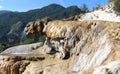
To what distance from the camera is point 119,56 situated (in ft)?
73.3

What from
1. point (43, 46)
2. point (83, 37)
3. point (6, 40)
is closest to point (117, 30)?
point (83, 37)

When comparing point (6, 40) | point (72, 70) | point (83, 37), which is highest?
point (83, 37)

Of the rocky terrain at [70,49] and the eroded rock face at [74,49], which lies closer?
the eroded rock face at [74,49]

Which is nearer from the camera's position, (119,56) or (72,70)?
(119,56)

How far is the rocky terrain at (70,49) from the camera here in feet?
81.5

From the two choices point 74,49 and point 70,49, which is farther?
point 70,49

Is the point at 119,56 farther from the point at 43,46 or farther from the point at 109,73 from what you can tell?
the point at 43,46

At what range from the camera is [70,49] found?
1172 inches

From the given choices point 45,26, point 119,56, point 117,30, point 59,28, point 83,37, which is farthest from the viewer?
point 45,26

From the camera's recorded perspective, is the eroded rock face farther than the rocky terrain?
No

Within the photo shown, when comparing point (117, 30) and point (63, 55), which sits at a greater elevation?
point (117, 30)

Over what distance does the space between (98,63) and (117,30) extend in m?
3.86

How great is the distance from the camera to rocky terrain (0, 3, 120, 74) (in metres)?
24.8

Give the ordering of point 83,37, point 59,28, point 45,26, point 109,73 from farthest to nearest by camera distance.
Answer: point 45,26 → point 59,28 → point 83,37 → point 109,73
